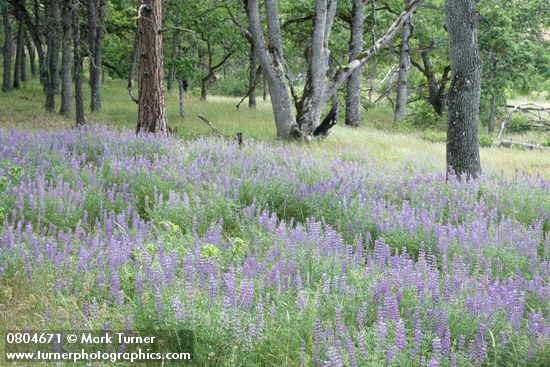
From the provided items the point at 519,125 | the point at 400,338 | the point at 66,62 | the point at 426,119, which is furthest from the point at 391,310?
the point at 426,119

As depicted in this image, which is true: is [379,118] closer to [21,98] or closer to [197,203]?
[21,98]

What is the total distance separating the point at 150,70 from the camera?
435 inches

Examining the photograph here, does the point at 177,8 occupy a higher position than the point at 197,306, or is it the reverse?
the point at 177,8

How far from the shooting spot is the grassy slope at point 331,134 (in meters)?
11.4

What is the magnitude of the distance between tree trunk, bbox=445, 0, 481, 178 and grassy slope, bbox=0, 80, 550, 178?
4.81 feet

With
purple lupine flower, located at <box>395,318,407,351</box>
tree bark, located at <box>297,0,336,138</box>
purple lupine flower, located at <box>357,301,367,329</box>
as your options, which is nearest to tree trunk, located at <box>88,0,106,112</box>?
tree bark, located at <box>297,0,336,138</box>

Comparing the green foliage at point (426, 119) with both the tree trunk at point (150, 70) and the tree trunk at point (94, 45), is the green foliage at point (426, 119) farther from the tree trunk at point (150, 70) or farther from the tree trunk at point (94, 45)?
the tree trunk at point (150, 70)

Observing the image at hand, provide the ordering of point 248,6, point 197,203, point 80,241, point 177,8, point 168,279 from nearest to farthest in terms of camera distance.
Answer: point 168,279
point 80,241
point 197,203
point 248,6
point 177,8

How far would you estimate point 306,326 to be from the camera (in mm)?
3164

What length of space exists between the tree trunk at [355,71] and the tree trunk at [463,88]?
39.0 feet

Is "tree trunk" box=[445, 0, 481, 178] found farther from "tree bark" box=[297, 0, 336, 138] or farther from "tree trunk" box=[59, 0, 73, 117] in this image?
"tree trunk" box=[59, 0, 73, 117]

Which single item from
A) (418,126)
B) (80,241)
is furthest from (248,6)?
(418,126)

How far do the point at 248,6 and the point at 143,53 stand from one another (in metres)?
3.62

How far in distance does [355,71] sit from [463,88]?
12.2m
